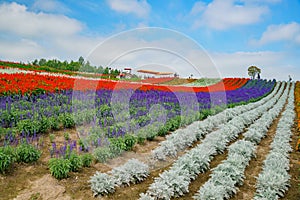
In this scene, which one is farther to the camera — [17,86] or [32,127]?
[17,86]

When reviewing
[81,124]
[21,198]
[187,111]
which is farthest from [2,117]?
[187,111]

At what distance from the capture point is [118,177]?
4582 millimetres

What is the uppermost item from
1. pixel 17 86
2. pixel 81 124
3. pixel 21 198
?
pixel 17 86

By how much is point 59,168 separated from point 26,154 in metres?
0.91

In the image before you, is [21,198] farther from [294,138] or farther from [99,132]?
[294,138]

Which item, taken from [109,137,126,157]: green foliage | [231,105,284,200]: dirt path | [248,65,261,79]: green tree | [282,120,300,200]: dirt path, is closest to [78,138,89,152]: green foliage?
[109,137,126,157]: green foliage

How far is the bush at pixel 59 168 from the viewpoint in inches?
173

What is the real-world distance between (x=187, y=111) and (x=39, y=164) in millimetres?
7699

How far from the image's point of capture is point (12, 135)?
213 inches

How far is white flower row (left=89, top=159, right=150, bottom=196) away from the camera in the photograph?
4.16 meters

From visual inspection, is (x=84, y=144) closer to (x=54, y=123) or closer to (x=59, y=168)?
(x=54, y=123)

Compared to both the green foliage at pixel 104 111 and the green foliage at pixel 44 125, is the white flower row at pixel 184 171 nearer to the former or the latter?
the green foliage at pixel 44 125

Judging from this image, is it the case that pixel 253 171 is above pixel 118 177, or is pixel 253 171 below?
below

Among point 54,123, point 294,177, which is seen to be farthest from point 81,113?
point 294,177
